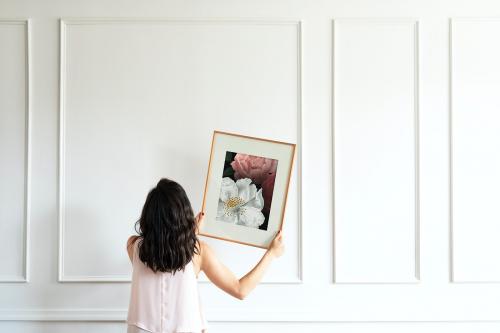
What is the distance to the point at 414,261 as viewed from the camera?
7.25ft

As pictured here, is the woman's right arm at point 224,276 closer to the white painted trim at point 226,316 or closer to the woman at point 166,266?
the woman at point 166,266

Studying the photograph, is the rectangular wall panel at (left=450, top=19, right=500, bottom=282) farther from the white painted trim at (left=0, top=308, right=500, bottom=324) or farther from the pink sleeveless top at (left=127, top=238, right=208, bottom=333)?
the pink sleeveless top at (left=127, top=238, right=208, bottom=333)

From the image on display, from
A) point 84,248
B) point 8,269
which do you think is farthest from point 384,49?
point 8,269

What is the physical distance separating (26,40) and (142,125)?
73cm

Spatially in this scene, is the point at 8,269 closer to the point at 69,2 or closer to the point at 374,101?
the point at 69,2

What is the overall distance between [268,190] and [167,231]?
0.56 metres

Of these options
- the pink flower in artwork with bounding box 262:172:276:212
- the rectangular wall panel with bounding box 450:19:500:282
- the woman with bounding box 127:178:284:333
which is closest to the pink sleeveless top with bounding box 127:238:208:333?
the woman with bounding box 127:178:284:333

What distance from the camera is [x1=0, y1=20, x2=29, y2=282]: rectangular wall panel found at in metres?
2.22

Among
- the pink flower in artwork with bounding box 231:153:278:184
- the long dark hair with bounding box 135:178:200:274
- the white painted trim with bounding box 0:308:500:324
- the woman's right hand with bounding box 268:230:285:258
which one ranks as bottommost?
the white painted trim with bounding box 0:308:500:324

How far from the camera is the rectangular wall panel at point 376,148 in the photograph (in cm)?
221

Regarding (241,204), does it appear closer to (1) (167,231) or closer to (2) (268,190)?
(2) (268,190)

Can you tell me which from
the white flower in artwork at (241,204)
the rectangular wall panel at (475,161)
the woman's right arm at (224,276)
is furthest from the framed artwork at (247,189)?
the rectangular wall panel at (475,161)

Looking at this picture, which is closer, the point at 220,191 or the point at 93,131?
the point at 220,191

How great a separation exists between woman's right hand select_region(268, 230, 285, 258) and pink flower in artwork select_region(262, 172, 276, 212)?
13cm
